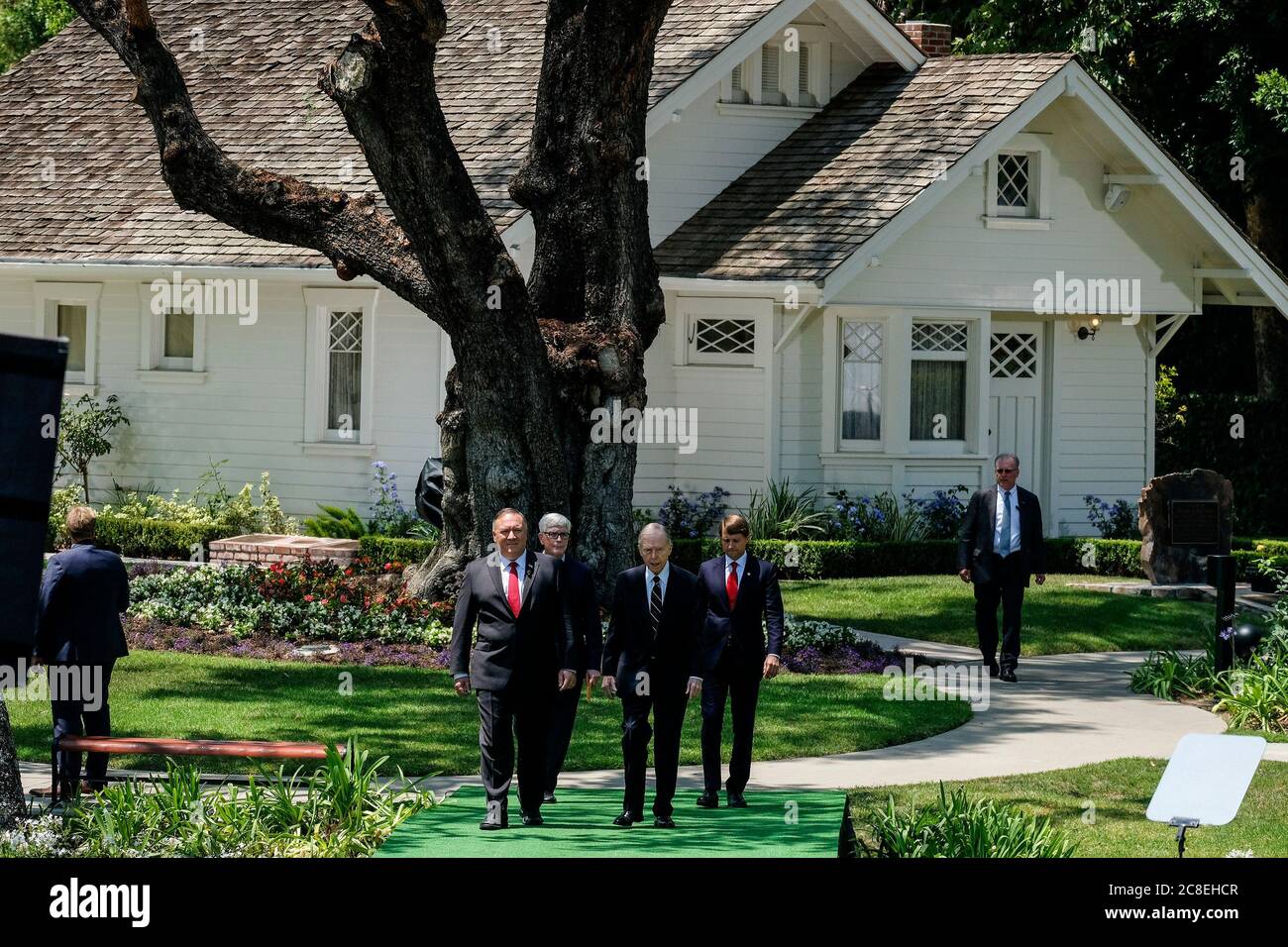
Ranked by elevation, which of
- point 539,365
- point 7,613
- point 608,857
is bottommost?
point 608,857

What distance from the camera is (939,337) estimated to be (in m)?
25.4

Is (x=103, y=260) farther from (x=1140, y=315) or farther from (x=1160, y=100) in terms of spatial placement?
(x=1160, y=100)

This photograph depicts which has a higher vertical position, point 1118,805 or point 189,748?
point 189,748

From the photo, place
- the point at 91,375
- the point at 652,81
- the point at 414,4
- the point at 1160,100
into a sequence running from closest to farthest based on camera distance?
the point at 414,4 < the point at 652,81 < the point at 91,375 < the point at 1160,100

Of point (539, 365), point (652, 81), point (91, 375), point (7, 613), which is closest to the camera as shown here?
point (7, 613)

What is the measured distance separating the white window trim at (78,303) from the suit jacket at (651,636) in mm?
16775

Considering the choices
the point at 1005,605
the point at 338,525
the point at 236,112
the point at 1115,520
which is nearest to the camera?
the point at 1005,605

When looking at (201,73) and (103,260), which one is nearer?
(103,260)

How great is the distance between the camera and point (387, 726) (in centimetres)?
1414

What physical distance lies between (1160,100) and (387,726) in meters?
22.2

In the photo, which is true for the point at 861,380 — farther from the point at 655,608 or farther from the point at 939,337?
the point at 655,608

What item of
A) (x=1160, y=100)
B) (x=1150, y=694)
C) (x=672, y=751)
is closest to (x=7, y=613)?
(x=672, y=751)

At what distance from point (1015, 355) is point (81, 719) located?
17.0 meters

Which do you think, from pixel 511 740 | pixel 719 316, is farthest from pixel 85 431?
pixel 511 740
